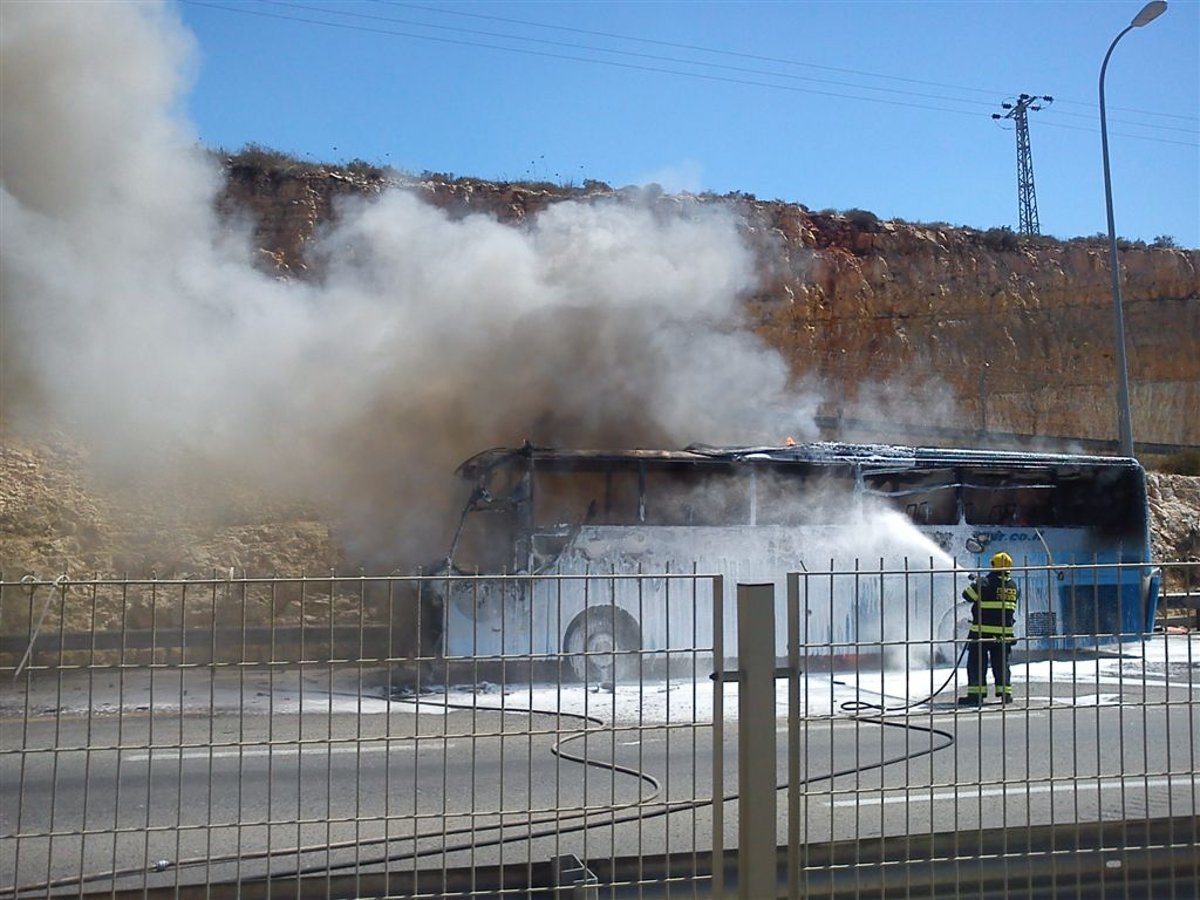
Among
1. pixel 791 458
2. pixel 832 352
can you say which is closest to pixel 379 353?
pixel 791 458

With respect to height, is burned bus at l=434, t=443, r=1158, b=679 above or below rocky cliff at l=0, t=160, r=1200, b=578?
below

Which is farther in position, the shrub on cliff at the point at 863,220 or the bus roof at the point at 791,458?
the shrub on cliff at the point at 863,220

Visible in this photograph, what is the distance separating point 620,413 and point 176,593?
662 cm

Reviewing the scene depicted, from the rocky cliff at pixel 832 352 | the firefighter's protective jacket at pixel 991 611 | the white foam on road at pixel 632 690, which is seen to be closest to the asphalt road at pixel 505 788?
the white foam on road at pixel 632 690

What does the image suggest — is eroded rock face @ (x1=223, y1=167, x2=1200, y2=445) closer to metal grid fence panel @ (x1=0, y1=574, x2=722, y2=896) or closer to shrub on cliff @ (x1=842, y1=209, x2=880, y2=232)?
shrub on cliff @ (x1=842, y1=209, x2=880, y2=232)

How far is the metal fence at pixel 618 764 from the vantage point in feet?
11.1

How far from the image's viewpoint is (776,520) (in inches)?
482

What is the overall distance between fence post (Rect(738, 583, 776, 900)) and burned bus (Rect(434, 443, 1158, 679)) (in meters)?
6.71

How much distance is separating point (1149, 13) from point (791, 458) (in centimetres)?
908

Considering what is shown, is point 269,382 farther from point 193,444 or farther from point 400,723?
point 400,723

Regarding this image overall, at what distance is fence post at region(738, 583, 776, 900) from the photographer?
3354mm

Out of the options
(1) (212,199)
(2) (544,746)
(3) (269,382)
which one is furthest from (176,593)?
(1) (212,199)

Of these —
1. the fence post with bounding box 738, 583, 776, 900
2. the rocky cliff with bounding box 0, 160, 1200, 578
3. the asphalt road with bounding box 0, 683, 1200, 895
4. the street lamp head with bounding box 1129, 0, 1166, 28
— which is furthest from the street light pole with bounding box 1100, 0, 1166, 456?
the fence post with bounding box 738, 583, 776, 900

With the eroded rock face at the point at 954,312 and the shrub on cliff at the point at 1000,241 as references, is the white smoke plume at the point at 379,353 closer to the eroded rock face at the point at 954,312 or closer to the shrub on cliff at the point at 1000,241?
the eroded rock face at the point at 954,312
